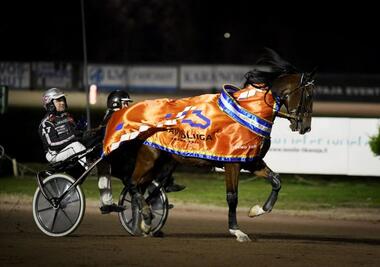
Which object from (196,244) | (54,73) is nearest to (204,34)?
(54,73)

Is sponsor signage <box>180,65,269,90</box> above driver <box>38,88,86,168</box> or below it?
below

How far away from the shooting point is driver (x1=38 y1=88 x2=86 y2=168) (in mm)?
10352

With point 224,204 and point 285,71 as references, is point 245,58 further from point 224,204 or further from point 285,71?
point 285,71

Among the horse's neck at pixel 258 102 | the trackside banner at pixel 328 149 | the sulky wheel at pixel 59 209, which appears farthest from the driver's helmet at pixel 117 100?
the trackside banner at pixel 328 149

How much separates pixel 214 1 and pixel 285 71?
4419 centimetres

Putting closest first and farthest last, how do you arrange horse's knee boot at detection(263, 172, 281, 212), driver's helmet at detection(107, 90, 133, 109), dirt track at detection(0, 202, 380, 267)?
dirt track at detection(0, 202, 380, 267), horse's knee boot at detection(263, 172, 281, 212), driver's helmet at detection(107, 90, 133, 109)

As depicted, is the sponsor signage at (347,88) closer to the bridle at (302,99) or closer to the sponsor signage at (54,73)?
the sponsor signage at (54,73)

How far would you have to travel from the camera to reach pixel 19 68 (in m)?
42.0

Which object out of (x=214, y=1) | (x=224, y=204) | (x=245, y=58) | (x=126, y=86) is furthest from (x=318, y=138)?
(x=214, y=1)

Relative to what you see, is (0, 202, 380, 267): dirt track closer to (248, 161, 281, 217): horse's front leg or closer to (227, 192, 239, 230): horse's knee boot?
(227, 192, 239, 230): horse's knee boot

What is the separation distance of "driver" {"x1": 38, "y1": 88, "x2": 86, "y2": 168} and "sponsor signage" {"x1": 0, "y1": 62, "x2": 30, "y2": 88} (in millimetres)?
31999

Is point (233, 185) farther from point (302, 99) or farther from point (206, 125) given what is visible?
point (302, 99)

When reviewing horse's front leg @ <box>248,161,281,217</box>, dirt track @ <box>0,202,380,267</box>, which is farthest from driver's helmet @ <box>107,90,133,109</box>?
horse's front leg @ <box>248,161,281,217</box>

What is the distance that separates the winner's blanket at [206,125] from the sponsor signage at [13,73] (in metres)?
32.2
